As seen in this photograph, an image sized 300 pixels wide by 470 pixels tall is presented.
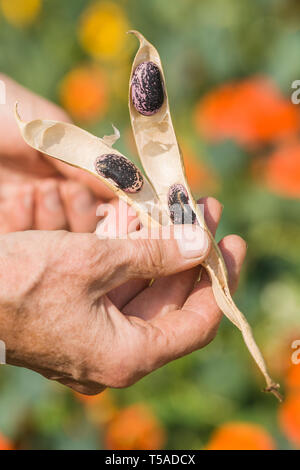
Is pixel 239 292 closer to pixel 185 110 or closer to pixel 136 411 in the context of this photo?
pixel 136 411

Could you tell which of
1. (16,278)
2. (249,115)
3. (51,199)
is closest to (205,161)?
(249,115)

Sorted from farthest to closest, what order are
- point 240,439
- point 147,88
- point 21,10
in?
1. point 21,10
2. point 240,439
3. point 147,88

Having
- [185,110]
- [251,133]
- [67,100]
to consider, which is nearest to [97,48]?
[67,100]

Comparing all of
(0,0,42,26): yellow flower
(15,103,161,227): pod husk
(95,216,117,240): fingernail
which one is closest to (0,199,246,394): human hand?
(15,103,161,227): pod husk

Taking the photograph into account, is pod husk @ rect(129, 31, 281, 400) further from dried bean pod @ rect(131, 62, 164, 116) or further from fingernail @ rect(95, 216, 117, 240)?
fingernail @ rect(95, 216, 117, 240)

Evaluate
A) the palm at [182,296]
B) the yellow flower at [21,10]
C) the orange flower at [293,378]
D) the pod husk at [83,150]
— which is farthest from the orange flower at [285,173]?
the yellow flower at [21,10]

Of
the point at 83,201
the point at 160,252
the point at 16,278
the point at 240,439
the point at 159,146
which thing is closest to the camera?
the point at 16,278

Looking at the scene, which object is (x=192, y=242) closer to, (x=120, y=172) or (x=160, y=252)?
(x=160, y=252)
